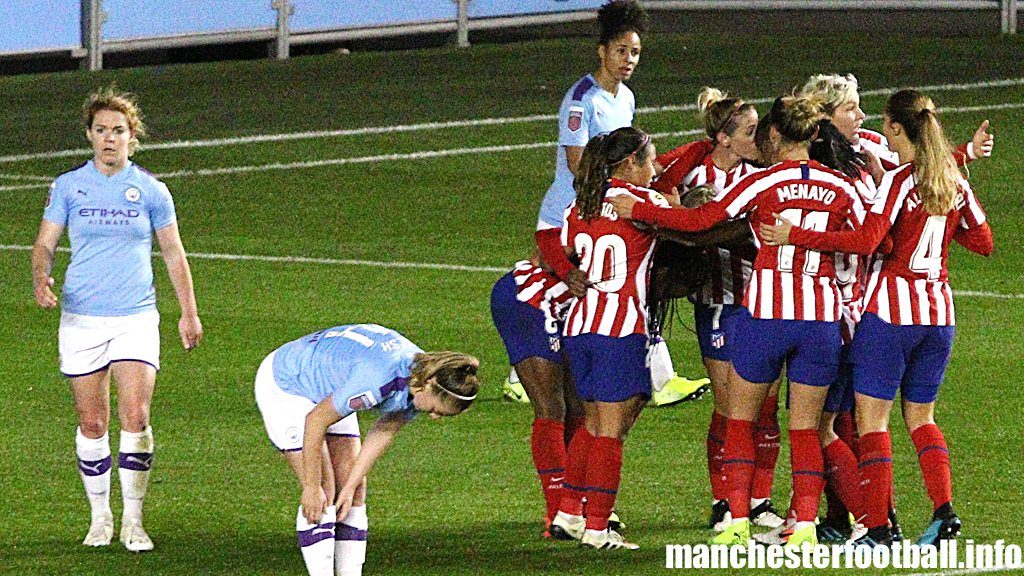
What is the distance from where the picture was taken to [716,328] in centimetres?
838

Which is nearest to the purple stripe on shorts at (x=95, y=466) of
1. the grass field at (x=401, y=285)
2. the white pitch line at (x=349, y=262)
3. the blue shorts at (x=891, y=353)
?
the grass field at (x=401, y=285)

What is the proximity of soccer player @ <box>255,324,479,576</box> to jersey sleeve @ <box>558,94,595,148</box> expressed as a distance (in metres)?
2.86

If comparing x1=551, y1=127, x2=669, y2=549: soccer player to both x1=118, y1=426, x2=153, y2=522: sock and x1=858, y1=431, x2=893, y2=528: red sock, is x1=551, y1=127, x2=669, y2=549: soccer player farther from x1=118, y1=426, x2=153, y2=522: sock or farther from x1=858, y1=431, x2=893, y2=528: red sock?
x1=118, y1=426, x2=153, y2=522: sock

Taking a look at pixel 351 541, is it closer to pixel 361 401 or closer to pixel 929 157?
pixel 361 401

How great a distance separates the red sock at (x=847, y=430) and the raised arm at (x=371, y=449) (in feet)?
7.27

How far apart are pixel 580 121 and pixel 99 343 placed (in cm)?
296

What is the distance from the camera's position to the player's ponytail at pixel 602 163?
26.2 ft

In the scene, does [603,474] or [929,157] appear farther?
[603,474]

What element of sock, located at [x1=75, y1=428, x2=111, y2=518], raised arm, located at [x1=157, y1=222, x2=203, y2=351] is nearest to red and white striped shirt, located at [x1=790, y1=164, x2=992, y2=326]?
raised arm, located at [x1=157, y1=222, x2=203, y2=351]

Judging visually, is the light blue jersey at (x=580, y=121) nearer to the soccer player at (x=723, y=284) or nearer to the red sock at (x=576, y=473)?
the soccer player at (x=723, y=284)

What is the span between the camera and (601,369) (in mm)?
7973

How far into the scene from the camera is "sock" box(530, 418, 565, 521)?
850 centimetres

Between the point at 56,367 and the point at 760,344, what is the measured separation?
563cm

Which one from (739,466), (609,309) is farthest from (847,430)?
(609,309)
